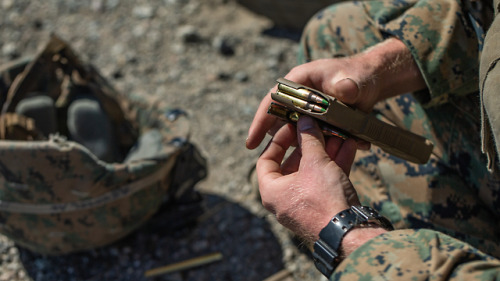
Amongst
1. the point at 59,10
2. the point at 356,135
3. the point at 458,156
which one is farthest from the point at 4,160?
the point at 59,10

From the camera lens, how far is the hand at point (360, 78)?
178cm

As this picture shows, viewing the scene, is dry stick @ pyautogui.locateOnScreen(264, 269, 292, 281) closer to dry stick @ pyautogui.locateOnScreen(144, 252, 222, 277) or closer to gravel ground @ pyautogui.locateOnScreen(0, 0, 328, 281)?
gravel ground @ pyautogui.locateOnScreen(0, 0, 328, 281)

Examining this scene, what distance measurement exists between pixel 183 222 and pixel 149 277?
35 cm

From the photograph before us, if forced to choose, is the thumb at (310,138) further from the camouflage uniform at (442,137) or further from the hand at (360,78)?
the camouflage uniform at (442,137)

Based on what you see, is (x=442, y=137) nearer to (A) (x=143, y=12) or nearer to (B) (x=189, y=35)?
(B) (x=189, y=35)

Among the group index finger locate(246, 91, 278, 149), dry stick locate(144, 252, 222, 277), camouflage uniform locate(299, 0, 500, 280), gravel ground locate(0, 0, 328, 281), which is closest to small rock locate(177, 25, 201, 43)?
gravel ground locate(0, 0, 328, 281)

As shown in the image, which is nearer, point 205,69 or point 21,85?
point 21,85

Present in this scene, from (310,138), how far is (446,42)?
77 cm

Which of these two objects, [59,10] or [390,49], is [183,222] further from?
[59,10]

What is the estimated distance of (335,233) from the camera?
146 centimetres

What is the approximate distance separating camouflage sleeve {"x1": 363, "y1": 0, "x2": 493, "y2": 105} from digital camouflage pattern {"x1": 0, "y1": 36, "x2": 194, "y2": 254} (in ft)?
4.00

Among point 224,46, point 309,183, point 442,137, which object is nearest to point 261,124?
point 309,183

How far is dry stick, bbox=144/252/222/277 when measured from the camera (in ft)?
8.68

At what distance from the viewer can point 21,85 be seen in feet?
8.79
